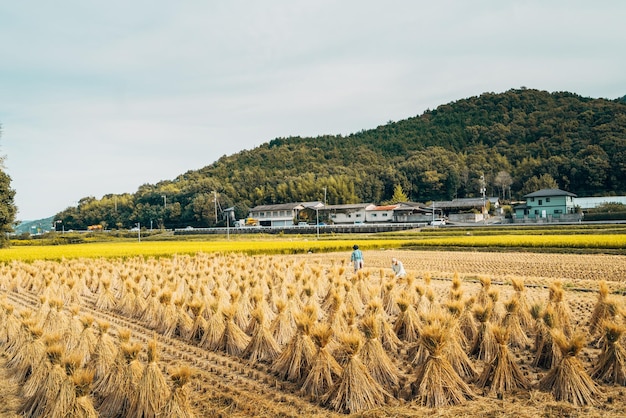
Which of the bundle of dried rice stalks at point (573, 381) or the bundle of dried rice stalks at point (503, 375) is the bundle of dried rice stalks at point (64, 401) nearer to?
the bundle of dried rice stalks at point (503, 375)

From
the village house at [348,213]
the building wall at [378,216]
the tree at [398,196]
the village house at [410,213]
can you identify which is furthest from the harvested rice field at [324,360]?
the tree at [398,196]

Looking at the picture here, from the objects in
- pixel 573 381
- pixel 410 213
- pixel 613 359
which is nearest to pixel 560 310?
pixel 613 359

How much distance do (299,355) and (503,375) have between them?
109 inches

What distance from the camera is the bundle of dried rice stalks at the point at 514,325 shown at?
7926 millimetres

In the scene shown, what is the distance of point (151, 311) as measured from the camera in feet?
36.7

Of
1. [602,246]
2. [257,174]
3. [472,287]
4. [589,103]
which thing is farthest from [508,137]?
[472,287]

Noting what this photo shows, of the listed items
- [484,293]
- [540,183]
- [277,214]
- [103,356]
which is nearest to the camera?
[103,356]

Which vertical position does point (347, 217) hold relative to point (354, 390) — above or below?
above

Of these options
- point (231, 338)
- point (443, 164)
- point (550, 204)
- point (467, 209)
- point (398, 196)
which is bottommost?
point (231, 338)

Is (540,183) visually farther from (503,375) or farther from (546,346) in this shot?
(503,375)

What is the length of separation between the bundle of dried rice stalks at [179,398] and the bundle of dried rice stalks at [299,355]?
6.00 ft

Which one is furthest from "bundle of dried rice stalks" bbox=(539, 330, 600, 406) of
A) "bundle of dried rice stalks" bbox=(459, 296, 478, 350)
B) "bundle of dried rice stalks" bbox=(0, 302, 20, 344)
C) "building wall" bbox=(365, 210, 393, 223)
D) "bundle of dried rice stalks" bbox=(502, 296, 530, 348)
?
"building wall" bbox=(365, 210, 393, 223)

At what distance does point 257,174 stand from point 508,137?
5196 centimetres

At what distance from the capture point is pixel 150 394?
5.62 meters
